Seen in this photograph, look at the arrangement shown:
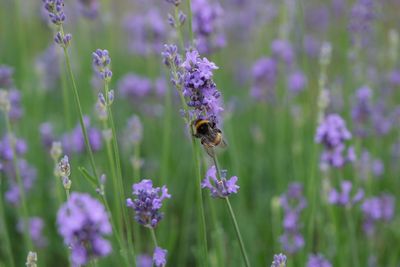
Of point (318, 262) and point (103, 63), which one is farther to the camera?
point (318, 262)

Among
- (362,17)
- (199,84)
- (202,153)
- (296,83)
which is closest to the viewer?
(199,84)

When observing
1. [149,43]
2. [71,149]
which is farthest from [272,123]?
[71,149]

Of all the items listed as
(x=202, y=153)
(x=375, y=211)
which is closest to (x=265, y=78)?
(x=375, y=211)

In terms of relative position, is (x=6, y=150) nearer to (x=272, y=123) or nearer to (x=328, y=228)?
(x=328, y=228)

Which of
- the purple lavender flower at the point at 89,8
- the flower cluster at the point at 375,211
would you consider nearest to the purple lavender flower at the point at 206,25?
Result: the purple lavender flower at the point at 89,8

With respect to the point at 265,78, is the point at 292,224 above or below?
below

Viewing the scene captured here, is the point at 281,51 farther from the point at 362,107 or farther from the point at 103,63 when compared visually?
the point at 103,63
